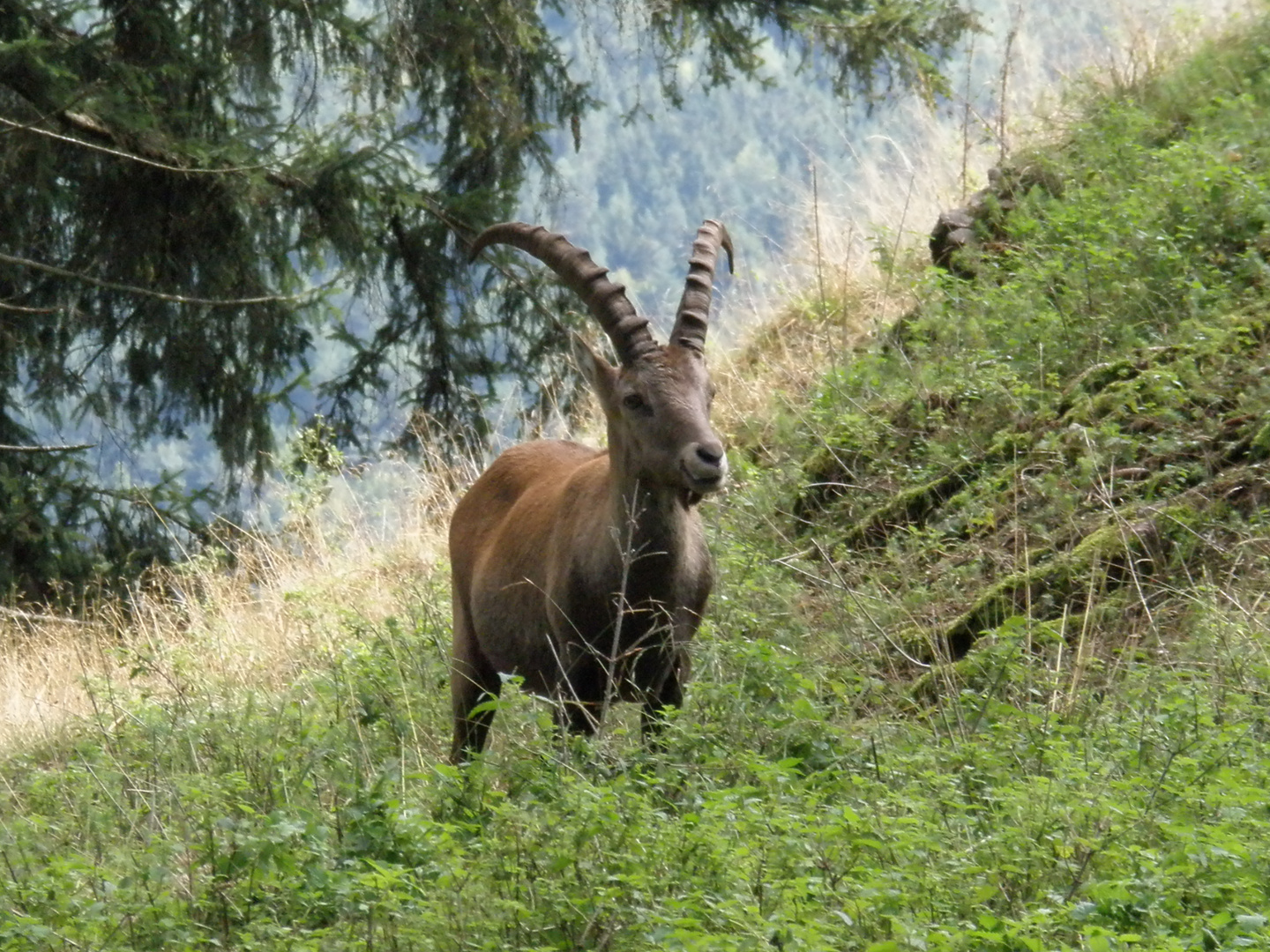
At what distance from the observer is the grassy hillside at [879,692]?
4246mm

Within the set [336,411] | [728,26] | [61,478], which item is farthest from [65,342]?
[728,26]

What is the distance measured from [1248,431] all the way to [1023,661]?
179 cm

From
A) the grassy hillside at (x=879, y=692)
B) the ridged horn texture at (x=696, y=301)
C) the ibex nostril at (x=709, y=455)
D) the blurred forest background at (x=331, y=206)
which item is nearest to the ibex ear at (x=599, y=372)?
the ridged horn texture at (x=696, y=301)

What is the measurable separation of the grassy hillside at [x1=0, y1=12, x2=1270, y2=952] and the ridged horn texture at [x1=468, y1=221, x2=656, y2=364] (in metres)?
1.36

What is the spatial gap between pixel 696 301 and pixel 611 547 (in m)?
1.21

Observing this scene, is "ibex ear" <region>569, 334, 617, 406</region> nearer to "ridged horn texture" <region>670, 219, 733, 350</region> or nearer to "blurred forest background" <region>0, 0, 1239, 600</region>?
"ridged horn texture" <region>670, 219, 733, 350</region>

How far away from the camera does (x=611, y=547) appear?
6.27 metres

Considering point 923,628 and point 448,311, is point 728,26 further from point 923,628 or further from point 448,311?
point 923,628

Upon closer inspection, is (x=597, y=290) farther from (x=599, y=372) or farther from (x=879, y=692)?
(x=879, y=692)

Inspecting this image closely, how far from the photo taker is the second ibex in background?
6.13 metres

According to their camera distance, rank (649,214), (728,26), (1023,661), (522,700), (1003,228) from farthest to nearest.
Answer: (649,214) → (728,26) → (1003,228) → (1023,661) → (522,700)

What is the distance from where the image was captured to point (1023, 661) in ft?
21.6

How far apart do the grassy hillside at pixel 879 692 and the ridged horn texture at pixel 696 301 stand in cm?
125

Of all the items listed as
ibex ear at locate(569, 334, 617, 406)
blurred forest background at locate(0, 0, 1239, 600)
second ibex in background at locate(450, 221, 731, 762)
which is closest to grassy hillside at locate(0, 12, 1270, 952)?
second ibex in background at locate(450, 221, 731, 762)
